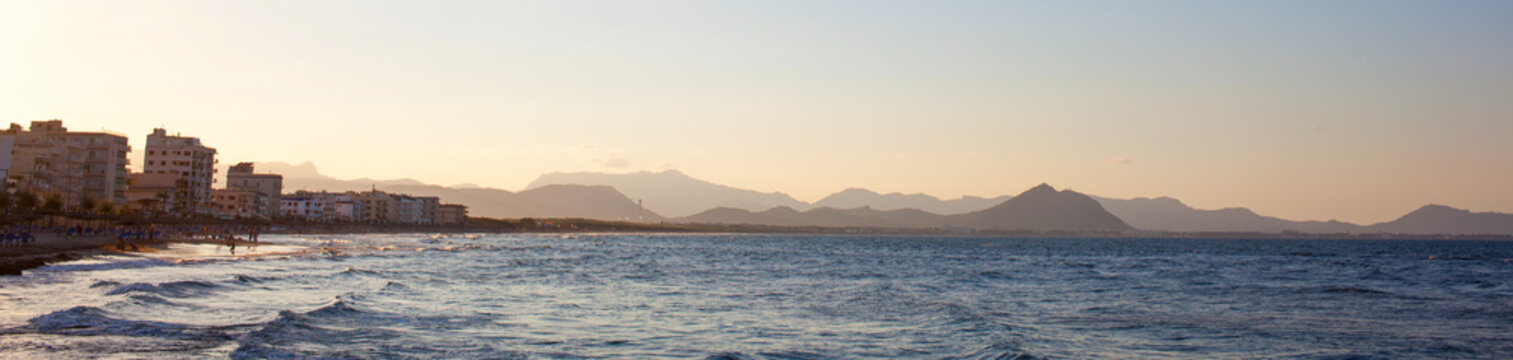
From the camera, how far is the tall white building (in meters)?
176

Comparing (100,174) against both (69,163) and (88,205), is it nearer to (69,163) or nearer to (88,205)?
(69,163)

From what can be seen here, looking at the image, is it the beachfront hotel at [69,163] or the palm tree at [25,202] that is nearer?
the palm tree at [25,202]

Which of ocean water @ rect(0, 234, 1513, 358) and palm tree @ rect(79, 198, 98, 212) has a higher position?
palm tree @ rect(79, 198, 98, 212)

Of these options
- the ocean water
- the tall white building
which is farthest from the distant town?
the ocean water

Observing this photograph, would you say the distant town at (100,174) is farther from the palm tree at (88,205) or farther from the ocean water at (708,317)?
the ocean water at (708,317)

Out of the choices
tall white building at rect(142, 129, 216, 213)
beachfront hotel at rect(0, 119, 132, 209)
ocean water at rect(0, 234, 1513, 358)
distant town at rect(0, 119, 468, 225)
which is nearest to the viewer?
ocean water at rect(0, 234, 1513, 358)

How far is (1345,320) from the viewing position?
102 feet

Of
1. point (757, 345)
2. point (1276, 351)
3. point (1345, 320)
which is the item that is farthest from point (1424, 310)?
point (757, 345)

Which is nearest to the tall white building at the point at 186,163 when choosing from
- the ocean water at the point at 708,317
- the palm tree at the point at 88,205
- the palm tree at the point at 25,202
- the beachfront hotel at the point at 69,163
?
the beachfront hotel at the point at 69,163

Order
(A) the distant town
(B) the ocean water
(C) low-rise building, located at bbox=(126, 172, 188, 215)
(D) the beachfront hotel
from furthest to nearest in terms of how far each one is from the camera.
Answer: (C) low-rise building, located at bbox=(126, 172, 188, 215), (D) the beachfront hotel, (A) the distant town, (B) the ocean water

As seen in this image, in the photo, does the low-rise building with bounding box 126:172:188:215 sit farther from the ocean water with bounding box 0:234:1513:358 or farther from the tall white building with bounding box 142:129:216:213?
the ocean water with bounding box 0:234:1513:358

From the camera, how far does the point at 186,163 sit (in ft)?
584

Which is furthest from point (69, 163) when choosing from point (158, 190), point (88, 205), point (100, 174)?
point (158, 190)

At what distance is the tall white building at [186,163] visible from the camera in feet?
576
